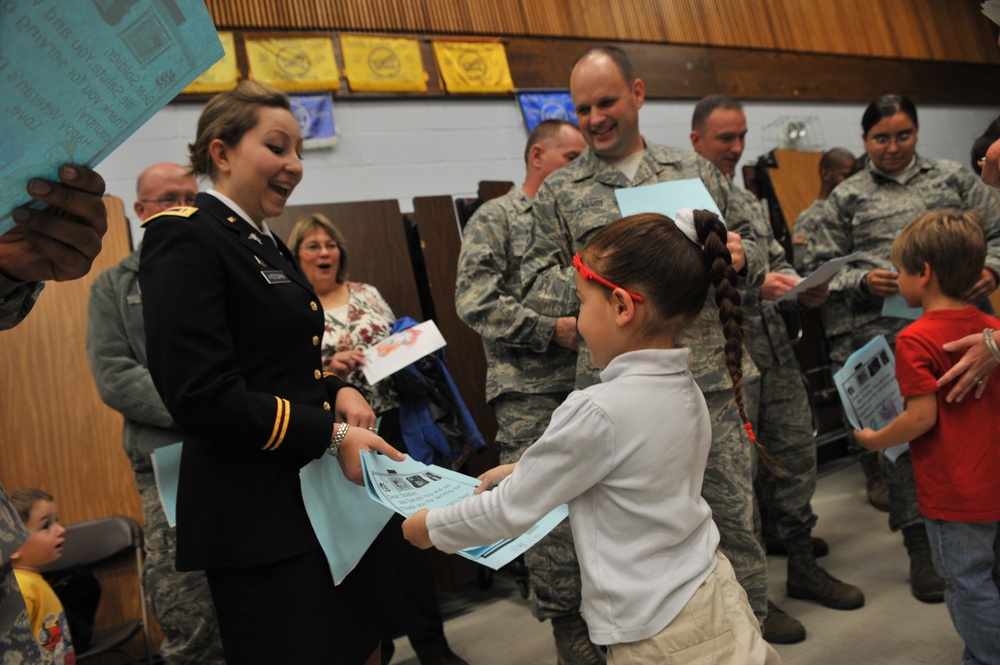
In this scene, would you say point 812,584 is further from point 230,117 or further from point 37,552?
point 37,552

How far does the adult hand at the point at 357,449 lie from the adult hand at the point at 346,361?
1196 millimetres

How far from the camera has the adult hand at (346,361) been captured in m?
2.54

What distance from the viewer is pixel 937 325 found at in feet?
6.27

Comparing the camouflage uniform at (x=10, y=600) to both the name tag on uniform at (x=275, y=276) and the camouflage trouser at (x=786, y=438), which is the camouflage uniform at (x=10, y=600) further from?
the camouflage trouser at (x=786, y=438)

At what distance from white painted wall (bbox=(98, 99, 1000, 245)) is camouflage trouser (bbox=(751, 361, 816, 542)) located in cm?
249

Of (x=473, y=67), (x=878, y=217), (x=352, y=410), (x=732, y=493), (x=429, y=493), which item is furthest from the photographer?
(x=473, y=67)

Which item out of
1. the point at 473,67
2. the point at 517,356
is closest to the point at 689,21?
the point at 473,67

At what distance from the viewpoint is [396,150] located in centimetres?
455

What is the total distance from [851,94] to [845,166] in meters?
2.42

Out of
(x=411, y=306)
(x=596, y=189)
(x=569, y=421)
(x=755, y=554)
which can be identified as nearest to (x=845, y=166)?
(x=411, y=306)

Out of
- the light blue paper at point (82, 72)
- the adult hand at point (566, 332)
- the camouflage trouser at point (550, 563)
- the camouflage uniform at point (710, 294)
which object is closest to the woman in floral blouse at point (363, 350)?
the camouflage trouser at point (550, 563)

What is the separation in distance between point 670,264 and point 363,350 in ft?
5.06

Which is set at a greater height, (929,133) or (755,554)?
(929,133)

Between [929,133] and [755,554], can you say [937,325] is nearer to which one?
[755,554]
